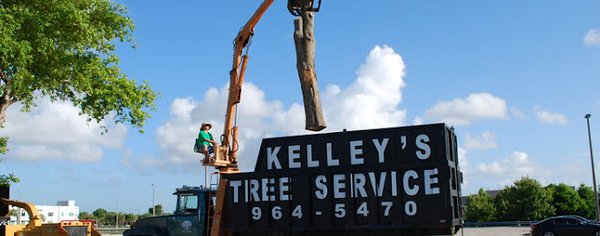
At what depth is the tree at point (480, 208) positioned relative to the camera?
64312 millimetres

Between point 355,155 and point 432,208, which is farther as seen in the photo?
point 355,155

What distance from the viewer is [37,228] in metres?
17.7

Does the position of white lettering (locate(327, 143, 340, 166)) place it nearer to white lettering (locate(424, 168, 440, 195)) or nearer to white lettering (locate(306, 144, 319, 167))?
white lettering (locate(306, 144, 319, 167))

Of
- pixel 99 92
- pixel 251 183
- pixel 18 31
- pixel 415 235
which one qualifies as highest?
pixel 18 31

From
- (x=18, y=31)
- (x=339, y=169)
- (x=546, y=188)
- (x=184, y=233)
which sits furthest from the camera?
(x=546, y=188)

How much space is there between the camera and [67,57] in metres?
17.5

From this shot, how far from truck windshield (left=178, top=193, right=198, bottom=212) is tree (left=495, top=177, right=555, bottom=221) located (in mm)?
51449

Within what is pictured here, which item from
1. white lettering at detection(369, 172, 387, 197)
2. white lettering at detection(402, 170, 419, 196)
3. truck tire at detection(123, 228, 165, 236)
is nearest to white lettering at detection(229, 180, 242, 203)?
truck tire at detection(123, 228, 165, 236)

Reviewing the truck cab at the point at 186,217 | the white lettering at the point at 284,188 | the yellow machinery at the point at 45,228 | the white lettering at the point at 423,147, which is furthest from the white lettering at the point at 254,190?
the yellow machinery at the point at 45,228

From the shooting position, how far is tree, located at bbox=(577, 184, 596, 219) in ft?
204

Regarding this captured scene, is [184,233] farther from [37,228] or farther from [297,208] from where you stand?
[37,228]

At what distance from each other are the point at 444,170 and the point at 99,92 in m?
11.0

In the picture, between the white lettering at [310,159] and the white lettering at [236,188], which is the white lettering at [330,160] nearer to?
the white lettering at [310,159]

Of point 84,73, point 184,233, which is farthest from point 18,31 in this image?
point 184,233
